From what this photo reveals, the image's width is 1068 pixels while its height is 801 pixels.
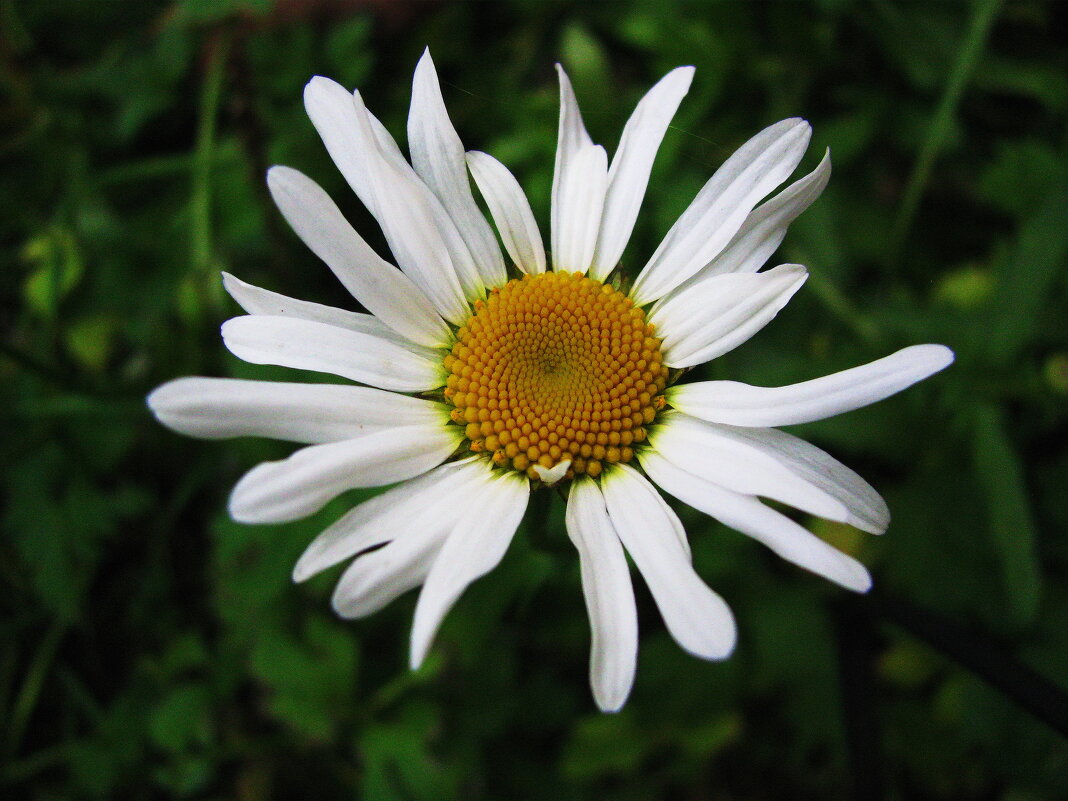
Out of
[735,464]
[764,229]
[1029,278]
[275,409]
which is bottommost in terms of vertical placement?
[1029,278]

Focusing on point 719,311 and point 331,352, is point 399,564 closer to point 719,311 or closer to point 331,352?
point 331,352

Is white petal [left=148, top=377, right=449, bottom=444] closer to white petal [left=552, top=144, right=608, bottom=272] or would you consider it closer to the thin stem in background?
white petal [left=552, top=144, right=608, bottom=272]

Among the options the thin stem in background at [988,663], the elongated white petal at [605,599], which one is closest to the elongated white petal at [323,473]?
the elongated white petal at [605,599]

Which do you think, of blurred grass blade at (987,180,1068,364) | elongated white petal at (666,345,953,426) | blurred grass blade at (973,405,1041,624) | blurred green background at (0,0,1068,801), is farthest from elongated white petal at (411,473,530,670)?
blurred grass blade at (987,180,1068,364)

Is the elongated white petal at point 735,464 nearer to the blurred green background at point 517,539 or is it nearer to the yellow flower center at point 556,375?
the yellow flower center at point 556,375

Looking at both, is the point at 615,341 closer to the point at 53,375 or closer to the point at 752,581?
the point at 752,581

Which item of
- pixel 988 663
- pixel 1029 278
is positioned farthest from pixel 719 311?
pixel 1029 278

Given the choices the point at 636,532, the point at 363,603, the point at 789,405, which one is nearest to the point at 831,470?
the point at 789,405
